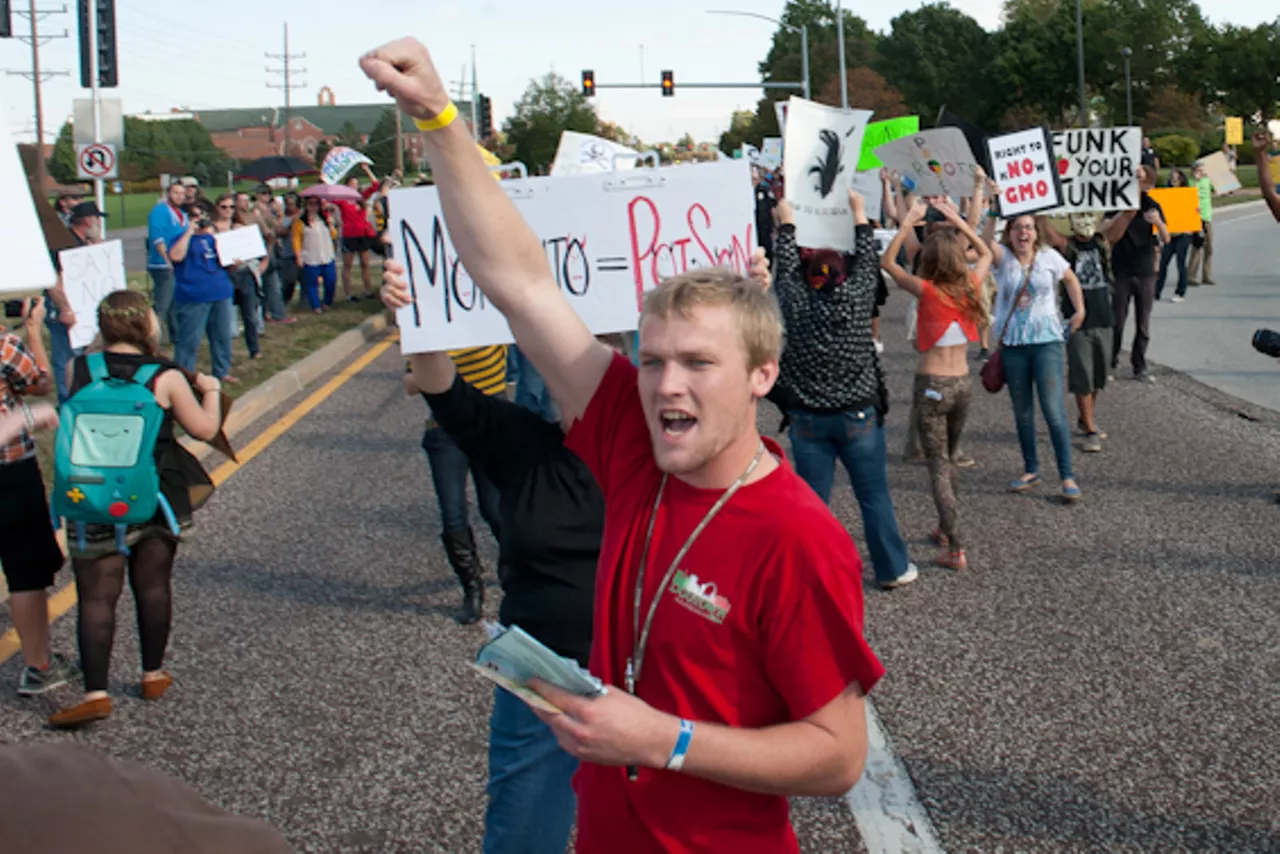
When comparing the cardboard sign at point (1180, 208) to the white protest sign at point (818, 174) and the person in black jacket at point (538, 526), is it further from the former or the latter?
the person in black jacket at point (538, 526)

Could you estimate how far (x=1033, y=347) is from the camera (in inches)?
329

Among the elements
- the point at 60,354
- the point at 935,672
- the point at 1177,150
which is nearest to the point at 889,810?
the point at 935,672

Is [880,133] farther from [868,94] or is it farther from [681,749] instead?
[868,94]

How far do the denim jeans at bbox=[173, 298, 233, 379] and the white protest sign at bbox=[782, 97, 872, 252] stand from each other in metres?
8.22

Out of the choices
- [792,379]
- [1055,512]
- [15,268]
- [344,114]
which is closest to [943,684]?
[792,379]

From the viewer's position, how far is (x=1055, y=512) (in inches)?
309

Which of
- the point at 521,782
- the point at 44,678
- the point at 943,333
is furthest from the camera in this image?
the point at 943,333

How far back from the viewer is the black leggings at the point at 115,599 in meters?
5.06

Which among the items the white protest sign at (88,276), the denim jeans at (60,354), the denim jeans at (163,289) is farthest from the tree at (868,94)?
the white protest sign at (88,276)

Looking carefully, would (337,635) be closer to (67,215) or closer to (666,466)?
(666,466)

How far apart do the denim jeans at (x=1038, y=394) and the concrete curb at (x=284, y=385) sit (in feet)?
14.5

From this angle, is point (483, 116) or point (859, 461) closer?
point (859, 461)

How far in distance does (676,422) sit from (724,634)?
13.9 inches

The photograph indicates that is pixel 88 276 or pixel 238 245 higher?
pixel 238 245
